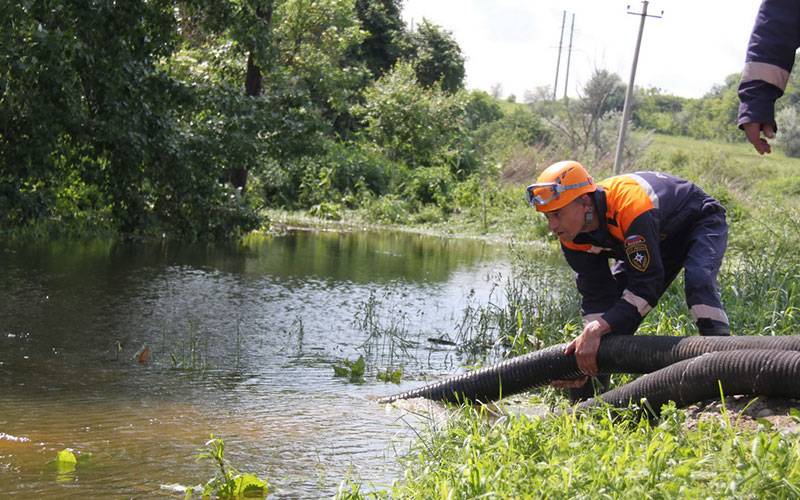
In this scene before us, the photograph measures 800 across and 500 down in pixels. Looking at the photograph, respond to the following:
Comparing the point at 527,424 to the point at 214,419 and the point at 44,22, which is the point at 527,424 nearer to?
the point at 214,419

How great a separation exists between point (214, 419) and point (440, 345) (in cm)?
423

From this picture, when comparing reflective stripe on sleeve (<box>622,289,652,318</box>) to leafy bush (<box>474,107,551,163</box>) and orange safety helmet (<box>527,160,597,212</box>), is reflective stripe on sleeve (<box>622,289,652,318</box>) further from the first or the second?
leafy bush (<box>474,107,551,163</box>)

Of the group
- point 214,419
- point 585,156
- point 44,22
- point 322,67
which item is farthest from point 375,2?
point 214,419

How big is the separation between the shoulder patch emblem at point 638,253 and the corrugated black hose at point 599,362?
0.39 m

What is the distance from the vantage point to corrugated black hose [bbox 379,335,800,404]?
517 cm

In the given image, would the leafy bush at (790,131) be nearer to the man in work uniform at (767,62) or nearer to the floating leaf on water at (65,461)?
the man in work uniform at (767,62)

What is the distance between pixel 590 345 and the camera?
5.73 meters

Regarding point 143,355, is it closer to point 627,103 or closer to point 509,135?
point 627,103

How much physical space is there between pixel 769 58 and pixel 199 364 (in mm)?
6067

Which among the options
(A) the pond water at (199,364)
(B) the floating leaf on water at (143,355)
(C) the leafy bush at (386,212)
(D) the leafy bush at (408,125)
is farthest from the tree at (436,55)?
(B) the floating leaf on water at (143,355)

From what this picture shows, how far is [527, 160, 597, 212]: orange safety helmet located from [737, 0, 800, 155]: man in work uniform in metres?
1.40

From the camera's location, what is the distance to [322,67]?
30953mm

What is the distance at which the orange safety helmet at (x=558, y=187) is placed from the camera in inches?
223

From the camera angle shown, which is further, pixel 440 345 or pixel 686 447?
pixel 440 345
